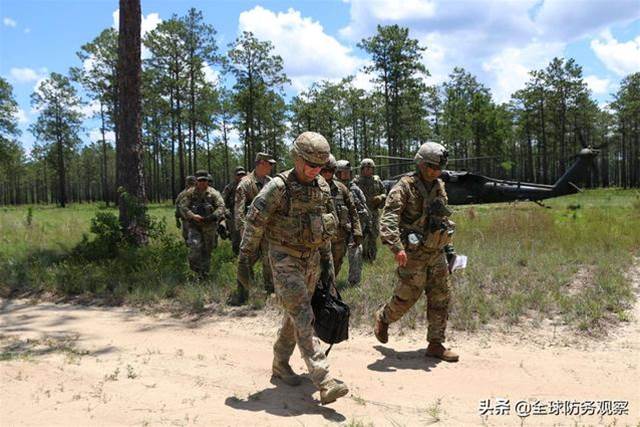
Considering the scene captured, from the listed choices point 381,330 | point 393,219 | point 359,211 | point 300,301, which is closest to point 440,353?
point 381,330

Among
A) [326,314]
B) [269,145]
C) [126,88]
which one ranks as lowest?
[326,314]

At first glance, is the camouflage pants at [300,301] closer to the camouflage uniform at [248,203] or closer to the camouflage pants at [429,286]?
the camouflage pants at [429,286]

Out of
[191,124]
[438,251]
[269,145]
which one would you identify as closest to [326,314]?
[438,251]

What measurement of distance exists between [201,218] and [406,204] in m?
4.64

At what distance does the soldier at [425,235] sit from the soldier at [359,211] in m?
2.08

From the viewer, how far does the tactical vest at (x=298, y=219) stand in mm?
4227

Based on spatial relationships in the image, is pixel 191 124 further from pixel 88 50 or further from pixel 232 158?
pixel 232 158

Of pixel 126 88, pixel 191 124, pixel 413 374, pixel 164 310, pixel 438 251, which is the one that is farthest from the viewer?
pixel 191 124

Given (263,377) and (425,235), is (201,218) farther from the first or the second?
(425,235)

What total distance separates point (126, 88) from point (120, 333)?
6.77m

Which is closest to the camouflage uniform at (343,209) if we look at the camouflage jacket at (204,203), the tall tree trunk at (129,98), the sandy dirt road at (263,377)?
the sandy dirt road at (263,377)

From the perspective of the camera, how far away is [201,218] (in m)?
8.84

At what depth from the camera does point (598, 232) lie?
11.4 meters

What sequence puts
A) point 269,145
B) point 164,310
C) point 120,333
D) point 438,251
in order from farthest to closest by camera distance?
point 269,145 → point 164,310 → point 120,333 → point 438,251
